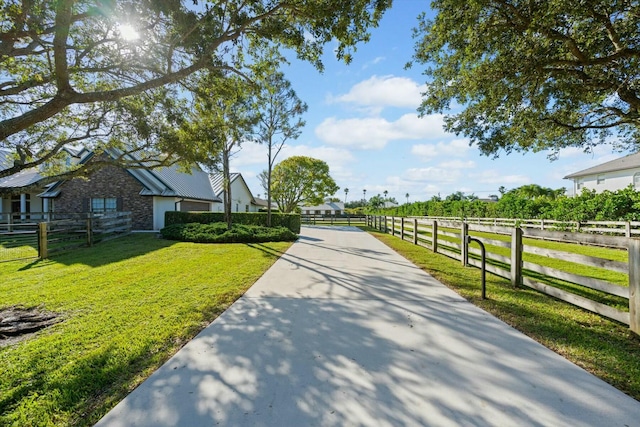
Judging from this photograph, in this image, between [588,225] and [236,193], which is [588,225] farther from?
[236,193]

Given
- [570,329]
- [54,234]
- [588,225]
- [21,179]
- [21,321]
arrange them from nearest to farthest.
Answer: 1. [570,329]
2. [21,321]
3. [54,234]
4. [588,225]
5. [21,179]

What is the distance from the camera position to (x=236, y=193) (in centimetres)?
2891

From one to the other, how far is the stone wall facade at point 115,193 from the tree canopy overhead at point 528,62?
1733cm

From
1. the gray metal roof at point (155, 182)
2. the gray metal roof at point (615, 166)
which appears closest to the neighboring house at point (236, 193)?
the gray metal roof at point (155, 182)

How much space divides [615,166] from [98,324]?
42.9 meters

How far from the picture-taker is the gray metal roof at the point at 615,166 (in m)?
28.4

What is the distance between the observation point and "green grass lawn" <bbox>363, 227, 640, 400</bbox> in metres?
2.76

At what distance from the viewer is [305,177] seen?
3469 cm

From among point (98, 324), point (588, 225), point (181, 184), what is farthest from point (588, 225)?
A: point (181, 184)

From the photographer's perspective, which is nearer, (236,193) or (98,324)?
(98,324)

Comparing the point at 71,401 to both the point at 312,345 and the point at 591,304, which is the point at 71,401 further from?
the point at 591,304

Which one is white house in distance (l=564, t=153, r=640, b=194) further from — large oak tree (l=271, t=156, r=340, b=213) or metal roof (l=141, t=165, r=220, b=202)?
metal roof (l=141, t=165, r=220, b=202)

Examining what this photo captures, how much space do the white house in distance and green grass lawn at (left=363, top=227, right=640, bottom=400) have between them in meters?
29.0

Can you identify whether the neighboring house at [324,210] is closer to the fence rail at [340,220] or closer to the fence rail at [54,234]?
the fence rail at [340,220]
